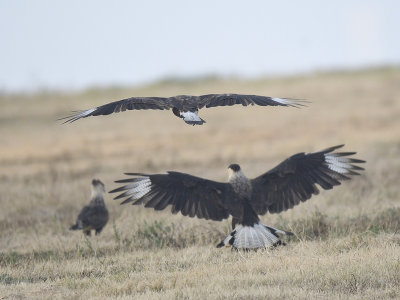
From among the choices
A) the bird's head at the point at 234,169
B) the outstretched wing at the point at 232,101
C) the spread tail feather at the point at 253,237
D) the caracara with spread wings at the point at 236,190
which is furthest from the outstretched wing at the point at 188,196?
the outstretched wing at the point at 232,101

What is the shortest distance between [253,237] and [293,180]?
81 centimetres

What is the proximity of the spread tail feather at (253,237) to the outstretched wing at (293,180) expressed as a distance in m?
0.25

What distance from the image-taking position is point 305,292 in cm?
591

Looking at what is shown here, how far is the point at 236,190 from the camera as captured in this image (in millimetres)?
7867

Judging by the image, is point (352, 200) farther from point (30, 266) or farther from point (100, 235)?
point (30, 266)

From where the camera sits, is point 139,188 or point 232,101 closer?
point 139,188

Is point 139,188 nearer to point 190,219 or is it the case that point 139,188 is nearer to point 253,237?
point 253,237

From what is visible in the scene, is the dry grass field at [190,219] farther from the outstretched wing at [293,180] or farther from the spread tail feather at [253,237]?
the outstretched wing at [293,180]

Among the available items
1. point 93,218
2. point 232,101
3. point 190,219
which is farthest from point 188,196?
point 93,218

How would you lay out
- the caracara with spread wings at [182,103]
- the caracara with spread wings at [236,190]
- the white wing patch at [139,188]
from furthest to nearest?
1. the caracara with spread wings at [182,103]
2. the white wing patch at [139,188]
3. the caracara with spread wings at [236,190]

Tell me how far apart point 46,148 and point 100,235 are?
9433 mm

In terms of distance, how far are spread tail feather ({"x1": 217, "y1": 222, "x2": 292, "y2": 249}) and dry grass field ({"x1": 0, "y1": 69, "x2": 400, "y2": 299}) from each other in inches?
3.9

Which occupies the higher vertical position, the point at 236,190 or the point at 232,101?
the point at 232,101

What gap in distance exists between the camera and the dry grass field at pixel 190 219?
20.9ft
